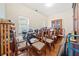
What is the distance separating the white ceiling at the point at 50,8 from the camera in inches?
84.8

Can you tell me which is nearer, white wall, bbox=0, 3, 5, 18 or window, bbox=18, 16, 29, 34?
white wall, bbox=0, 3, 5, 18

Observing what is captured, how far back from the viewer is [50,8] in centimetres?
218

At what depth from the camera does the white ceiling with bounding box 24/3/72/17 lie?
215 centimetres

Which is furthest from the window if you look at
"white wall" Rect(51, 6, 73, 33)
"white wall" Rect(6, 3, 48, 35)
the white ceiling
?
"white wall" Rect(51, 6, 73, 33)

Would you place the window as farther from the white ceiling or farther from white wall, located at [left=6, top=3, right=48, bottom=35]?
the white ceiling

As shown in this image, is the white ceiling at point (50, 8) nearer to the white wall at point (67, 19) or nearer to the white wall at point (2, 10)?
the white wall at point (67, 19)

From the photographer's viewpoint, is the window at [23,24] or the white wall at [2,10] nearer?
the white wall at [2,10]

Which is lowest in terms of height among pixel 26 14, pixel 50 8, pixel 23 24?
pixel 23 24

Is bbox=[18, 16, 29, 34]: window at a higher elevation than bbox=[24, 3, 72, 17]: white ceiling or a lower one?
lower

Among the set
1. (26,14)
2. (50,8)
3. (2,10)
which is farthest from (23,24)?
(50,8)

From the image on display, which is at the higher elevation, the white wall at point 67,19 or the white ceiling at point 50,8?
the white ceiling at point 50,8

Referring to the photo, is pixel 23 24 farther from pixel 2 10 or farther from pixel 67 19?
pixel 67 19

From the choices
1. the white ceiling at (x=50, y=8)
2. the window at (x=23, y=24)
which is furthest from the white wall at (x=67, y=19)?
the window at (x=23, y=24)

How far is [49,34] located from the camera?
2240mm
